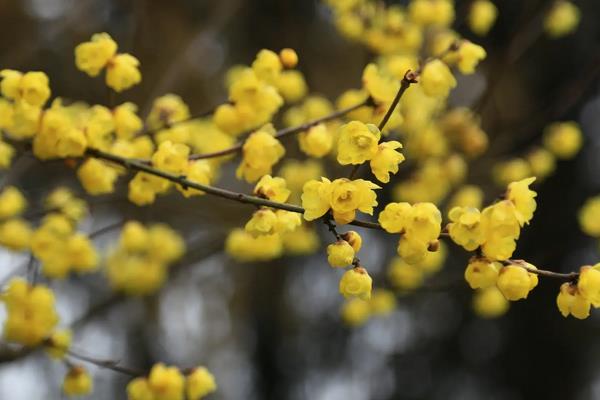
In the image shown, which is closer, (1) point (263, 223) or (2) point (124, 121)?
(1) point (263, 223)

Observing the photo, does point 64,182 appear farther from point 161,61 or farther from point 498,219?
point 498,219

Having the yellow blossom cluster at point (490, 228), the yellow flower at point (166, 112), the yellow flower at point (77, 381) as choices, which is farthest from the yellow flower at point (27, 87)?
the yellow blossom cluster at point (490, 228)

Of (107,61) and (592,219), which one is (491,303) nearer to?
(592,219)

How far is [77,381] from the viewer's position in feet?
6.49

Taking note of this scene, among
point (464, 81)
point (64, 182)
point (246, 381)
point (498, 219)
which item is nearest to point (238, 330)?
point (246, 381)

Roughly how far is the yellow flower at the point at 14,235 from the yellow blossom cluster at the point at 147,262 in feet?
2.14

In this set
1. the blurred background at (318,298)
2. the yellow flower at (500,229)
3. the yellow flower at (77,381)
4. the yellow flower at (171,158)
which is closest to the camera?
the yellow flower at (500,229)

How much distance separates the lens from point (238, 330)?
231 inches

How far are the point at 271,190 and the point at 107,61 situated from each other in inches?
23.1

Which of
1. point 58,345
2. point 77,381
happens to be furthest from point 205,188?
point 77,381

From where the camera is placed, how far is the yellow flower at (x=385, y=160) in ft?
4.22

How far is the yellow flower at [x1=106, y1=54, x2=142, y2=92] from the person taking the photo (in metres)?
1.74

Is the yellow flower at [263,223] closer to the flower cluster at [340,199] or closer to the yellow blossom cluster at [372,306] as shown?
the flower cluster at [340,199]

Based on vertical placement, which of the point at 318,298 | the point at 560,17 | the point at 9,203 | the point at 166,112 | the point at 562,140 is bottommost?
A: the point at 9,203
